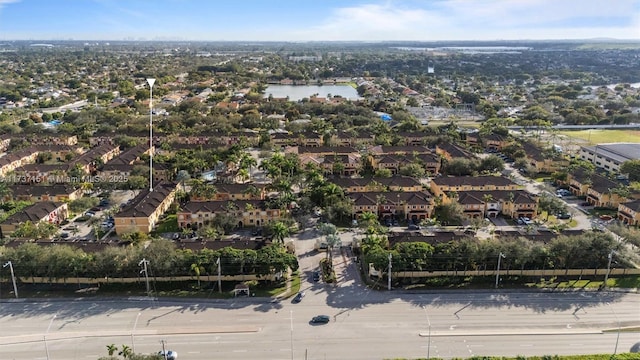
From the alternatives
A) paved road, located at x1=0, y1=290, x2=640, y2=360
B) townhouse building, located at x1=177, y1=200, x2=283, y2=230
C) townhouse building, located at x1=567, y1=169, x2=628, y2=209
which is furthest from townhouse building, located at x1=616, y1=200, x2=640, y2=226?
townhouse building, located at x1=177, y1=200, x2=283, y2=230

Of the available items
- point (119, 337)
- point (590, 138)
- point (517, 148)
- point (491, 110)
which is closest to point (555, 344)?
point (119, 337)

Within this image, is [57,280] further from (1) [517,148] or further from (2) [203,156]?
(1) [517,148]

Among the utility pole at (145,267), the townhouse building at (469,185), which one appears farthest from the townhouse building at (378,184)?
the utility pole at (145,267)

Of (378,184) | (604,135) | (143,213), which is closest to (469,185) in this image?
(378,184)

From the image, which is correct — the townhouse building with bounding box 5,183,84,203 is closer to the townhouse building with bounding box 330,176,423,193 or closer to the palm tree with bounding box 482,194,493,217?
the townhouse building with bounding box 330,176,423,193

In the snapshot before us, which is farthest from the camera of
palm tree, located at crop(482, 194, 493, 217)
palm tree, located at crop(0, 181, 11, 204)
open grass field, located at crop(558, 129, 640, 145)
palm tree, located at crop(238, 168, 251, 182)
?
open grass field, located at crop(558, 129, 640, 145)

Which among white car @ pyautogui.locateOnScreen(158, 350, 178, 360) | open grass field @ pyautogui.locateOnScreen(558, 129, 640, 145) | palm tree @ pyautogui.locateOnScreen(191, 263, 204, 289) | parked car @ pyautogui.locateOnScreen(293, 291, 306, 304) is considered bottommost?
white car @ pyautogui.locateOnScreen(158, 350, 178, 360)
